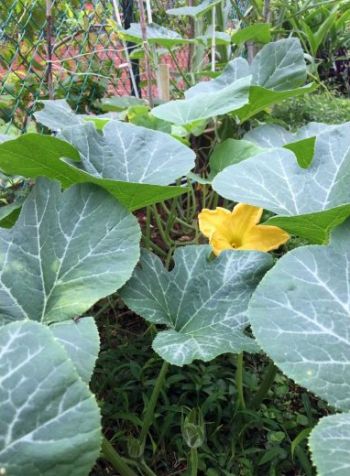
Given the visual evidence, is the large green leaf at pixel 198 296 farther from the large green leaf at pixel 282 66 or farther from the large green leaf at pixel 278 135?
the large green leaf at pixel 282 66

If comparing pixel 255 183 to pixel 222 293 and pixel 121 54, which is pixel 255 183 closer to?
pixel 222 293

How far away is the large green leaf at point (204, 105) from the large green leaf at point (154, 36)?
61 cm

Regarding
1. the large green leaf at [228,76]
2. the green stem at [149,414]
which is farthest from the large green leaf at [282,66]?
the green stem at [149,414]

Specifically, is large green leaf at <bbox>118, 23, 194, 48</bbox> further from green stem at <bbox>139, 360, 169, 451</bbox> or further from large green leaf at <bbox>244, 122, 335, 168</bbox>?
green stem at <bbox>139, 360, 169, 451</bbox>

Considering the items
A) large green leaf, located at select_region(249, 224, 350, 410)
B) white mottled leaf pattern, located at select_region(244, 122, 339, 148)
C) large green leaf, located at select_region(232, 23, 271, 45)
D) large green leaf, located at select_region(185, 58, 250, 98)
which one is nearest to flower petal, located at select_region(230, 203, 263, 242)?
large green leaf, located at select_region(249, 224, 350, 410)

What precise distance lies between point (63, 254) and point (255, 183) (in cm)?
39

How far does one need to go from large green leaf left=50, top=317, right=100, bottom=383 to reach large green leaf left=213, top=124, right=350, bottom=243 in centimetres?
36

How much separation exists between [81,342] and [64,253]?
0.21 metres

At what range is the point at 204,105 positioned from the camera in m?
1.29

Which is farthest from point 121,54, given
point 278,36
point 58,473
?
point 58,473

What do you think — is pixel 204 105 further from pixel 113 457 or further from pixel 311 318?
pixel 113 457

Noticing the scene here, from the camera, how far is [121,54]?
257cm

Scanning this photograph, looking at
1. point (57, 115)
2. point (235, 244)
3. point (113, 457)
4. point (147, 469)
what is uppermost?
point (57, 115)

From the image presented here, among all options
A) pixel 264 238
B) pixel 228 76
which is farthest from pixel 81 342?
pixel 228 76
